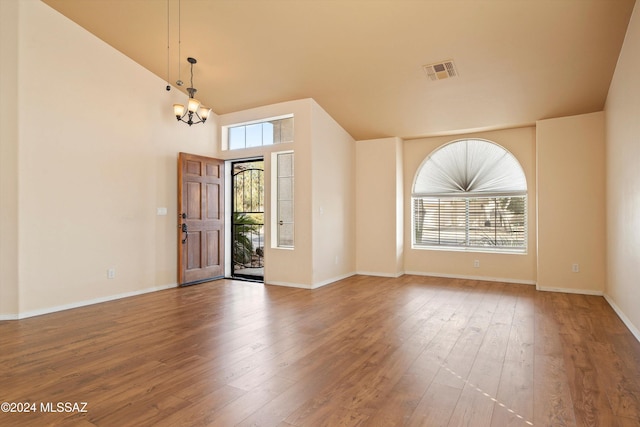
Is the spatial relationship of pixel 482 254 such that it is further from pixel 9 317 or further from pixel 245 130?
pixel 9 317

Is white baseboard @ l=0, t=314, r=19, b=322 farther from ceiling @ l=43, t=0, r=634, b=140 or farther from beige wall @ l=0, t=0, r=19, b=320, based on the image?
ceiling @ l=43, t=0, r=634, b=140

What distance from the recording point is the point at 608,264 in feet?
15.8

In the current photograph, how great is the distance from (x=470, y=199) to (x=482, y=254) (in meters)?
1.01

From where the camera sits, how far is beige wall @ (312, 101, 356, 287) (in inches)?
225

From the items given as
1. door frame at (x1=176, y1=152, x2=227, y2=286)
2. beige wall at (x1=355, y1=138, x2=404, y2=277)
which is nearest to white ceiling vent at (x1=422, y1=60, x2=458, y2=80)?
Answer: beige wall at (x1=355, y1=138, x2=404, y2=277)

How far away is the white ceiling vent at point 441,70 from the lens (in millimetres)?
4457

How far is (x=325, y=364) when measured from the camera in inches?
108

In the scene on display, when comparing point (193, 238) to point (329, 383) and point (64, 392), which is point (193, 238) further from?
point (329, 383)

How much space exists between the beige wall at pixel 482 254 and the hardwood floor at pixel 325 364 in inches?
52.7

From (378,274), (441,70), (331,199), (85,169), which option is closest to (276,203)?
(331,199)

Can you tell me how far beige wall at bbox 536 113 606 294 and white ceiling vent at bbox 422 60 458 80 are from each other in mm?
1964

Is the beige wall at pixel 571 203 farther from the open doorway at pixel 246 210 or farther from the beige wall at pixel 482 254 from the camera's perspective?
the open doorway at pixel 246 210

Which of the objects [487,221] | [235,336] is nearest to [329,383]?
[235,336]

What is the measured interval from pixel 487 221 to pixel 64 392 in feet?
20.6
